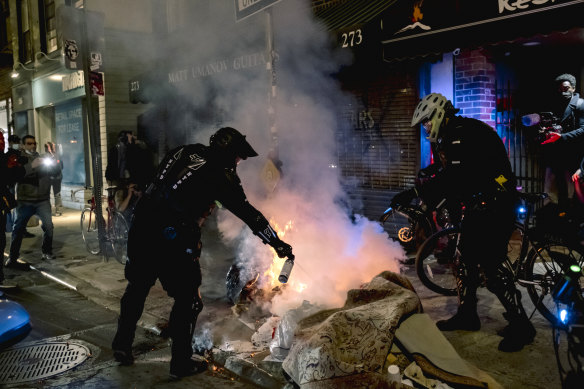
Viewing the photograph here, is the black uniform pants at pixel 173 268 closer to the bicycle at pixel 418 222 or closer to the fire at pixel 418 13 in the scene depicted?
the bicycle at pixel 418 222

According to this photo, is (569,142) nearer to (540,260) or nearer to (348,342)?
(540,260)

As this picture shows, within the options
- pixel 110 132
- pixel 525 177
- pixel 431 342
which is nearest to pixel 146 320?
pixel 431 342

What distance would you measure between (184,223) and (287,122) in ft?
19.1

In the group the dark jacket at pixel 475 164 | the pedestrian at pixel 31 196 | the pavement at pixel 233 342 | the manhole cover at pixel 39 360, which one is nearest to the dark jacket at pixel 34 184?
the pedestrian at pixel 31 196

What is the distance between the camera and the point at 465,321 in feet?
14.9

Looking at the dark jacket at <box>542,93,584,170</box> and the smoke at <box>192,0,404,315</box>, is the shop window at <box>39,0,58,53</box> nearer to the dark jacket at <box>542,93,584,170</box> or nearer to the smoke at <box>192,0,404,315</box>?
the smoke at <box>192,0,404,315</box>

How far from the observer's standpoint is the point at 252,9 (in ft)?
17.5

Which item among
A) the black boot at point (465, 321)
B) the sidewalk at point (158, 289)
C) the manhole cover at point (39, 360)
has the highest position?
the black boot at point (465, 321)

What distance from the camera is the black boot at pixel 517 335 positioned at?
4129mm

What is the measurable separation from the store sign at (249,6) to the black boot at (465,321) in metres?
3.51

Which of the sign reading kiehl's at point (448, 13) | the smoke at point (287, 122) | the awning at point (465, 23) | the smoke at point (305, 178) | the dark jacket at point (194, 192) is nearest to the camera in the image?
the dark jacket at point (194, 192)

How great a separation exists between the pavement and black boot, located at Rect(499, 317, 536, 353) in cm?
5

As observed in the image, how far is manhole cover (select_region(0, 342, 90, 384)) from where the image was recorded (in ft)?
13.8

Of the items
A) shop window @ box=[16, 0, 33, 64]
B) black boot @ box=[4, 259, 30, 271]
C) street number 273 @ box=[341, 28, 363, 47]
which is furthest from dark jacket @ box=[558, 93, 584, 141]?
shop window @ box=[16, 0, 33, 64]
